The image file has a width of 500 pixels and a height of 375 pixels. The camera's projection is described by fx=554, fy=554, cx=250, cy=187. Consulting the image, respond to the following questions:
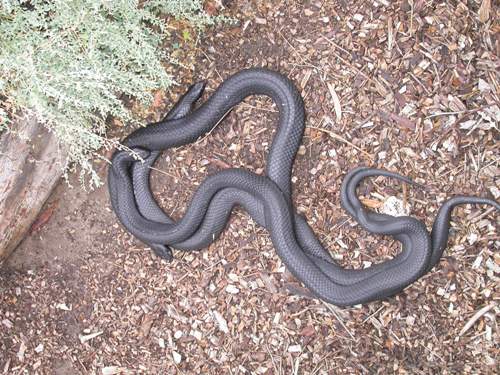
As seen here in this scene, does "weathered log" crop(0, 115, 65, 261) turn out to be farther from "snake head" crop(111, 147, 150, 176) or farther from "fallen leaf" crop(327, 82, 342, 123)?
"fallen leaf" crop(327, 82, 342, 123)

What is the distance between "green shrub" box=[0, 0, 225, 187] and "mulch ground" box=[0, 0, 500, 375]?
24.2 inches

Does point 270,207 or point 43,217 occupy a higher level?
point 270,207

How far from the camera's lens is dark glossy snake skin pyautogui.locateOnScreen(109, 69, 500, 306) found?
14.6 feet

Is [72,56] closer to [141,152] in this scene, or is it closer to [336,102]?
[141,152]

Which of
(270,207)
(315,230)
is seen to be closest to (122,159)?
(270,207)

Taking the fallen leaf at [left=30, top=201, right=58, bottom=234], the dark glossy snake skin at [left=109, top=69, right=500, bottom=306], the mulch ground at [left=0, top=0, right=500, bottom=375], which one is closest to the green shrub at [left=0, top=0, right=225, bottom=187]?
the dark glossy snake skin at [left=109, top=69, right=500, bottom=306]

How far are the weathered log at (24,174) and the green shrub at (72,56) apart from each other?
133 millimetres

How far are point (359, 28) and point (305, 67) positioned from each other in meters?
0.56

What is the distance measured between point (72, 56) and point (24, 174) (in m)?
1.07

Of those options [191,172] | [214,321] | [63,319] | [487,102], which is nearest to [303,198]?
[191,172]

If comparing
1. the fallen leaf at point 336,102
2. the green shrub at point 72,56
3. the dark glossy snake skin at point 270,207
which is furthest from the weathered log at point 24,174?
the fallen leaf at point 336,102

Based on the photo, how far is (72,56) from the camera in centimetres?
417

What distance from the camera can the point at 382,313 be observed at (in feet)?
15.3

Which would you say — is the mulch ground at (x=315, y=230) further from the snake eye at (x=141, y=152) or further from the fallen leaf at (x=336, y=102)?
the snake eye at (x=141, y=152)
